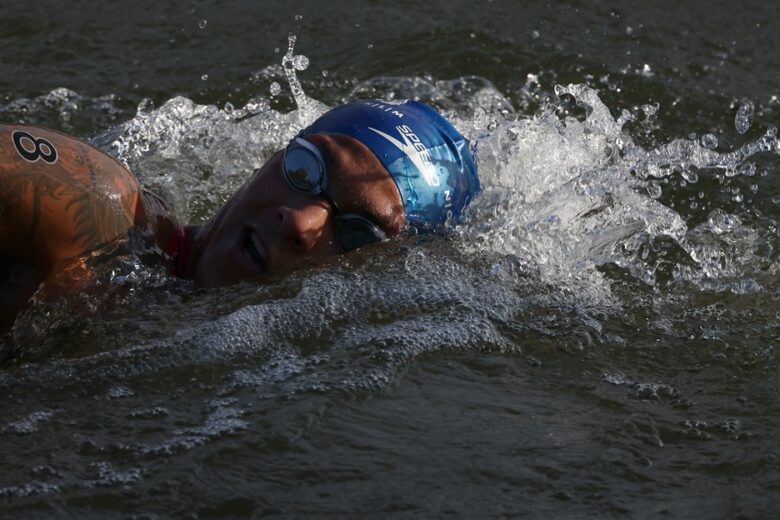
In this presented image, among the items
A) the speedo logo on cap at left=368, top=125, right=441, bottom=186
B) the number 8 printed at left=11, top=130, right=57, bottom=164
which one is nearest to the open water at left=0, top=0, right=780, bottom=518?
the speedo logo on cap at left=368, top=125, right=441, bottom=186

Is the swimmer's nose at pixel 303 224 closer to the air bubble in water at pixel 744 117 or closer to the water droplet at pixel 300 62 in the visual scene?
the water droplet at pixel 300 62

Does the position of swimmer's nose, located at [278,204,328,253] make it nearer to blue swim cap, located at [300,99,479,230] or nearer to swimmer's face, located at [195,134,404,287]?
swimmer's face, located at [195,134,404,287]

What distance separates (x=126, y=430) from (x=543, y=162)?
104 inches

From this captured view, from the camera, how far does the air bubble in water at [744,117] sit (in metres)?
6.23

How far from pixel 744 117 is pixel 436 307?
2908 millimetres

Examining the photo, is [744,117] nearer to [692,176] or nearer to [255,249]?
[692,176]

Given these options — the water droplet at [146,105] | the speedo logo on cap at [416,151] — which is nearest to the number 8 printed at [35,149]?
the speedo logo on cap at [416,151]

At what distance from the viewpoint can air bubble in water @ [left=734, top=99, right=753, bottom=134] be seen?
623 cm

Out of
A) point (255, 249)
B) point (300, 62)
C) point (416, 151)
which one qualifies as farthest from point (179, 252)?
point (300, 62)

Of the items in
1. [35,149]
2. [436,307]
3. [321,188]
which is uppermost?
[35,149]

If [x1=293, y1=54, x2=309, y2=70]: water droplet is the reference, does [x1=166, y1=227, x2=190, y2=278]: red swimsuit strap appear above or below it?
below

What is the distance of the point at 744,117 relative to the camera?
20.8 feet

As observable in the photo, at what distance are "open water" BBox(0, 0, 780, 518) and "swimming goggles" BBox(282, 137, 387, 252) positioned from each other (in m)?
0.13

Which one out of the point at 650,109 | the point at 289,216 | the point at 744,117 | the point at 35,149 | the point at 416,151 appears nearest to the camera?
the point at 35,149
